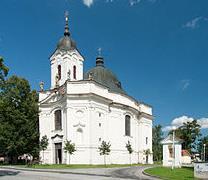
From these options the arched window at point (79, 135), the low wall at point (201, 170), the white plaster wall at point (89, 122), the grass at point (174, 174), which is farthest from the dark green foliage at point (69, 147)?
the low wall at point (201, 170)

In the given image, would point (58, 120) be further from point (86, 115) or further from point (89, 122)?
point (89, 122)

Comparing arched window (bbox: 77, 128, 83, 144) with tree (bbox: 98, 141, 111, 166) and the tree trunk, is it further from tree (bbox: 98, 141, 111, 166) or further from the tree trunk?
the tree trunk

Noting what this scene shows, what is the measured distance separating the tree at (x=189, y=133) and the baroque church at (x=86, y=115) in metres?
11.4

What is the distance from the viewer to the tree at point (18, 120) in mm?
48750

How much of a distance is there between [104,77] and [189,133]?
78.9ft

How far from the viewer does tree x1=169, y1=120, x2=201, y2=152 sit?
230 feet

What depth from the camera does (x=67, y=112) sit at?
47.1 m

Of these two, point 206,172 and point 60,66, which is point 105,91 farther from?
point 206,172

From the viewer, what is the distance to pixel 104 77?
196ft

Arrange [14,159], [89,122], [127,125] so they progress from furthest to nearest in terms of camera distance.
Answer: [127,125] → [14,159] → [89,122]

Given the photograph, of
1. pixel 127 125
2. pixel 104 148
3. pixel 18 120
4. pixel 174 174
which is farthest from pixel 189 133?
pixel 174 174

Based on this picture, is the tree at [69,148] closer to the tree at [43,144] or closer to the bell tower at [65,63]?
the tree at [43,144]

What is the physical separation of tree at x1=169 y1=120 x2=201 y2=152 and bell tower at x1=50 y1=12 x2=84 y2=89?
87.2ft

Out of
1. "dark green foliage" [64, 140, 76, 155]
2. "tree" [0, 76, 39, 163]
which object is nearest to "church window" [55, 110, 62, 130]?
"tree" [0, 76, 39, 163]
